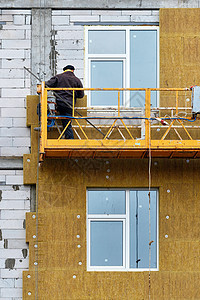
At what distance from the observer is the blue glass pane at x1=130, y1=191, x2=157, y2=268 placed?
14.7 m

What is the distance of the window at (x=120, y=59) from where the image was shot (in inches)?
598

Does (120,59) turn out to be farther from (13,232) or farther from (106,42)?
(13,232)

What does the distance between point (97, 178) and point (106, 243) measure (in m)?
1.35

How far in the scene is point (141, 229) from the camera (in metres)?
14.8

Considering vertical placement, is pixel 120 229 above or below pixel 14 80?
below

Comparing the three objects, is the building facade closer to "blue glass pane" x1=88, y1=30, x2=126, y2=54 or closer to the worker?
"blue glass pane" x1=88, y1=30, x2=126, y2=54

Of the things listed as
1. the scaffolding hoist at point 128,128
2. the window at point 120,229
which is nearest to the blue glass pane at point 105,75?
the scaffolding hoist at point 128,128

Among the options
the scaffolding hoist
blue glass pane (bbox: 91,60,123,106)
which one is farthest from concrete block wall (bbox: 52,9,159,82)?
Answer: the scaffolding hoist

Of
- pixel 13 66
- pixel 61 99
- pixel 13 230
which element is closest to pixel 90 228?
pixel 13 230

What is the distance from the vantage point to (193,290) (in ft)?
47.3

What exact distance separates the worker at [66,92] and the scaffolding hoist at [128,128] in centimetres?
21

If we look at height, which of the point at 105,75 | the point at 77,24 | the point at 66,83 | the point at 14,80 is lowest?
the point at 66,83

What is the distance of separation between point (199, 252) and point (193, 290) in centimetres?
77

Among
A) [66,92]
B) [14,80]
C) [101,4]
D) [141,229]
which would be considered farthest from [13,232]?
[101,4]
